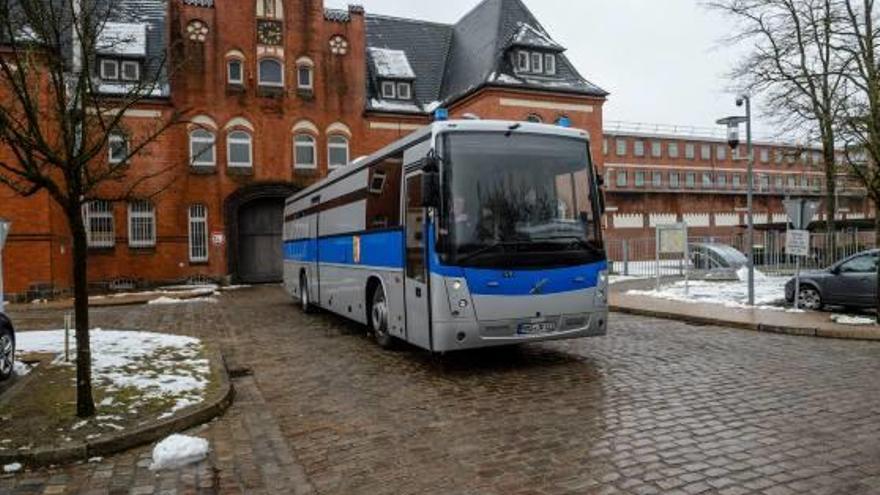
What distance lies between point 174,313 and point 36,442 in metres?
13.5

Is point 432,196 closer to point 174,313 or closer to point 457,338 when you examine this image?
point 457,338

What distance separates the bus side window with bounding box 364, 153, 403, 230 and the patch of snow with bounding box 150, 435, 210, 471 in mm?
5044

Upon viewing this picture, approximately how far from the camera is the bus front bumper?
8.85 m

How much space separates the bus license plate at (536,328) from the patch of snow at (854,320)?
7.44 meters

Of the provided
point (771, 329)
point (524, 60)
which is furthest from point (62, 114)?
point (524, 60)

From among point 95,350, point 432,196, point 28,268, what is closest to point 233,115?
point 28,268

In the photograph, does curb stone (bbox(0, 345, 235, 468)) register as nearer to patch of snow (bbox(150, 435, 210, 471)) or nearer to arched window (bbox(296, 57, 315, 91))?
patch of snow (bbox(150, 435, 210, 471))

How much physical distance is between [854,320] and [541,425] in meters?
9.94

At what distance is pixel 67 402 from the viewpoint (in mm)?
7352

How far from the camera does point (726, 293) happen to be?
65.9 ft

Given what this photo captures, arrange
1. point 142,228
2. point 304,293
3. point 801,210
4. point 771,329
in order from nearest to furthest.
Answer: point 771,329 → point 801,210 → point 304,293 → point 142,228

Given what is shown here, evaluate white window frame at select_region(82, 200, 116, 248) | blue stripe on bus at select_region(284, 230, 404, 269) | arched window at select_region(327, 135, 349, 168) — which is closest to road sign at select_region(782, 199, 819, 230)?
blue stripe on bus at select_region(284, 230, 404, 269)

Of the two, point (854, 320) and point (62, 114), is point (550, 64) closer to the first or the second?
point (854, 320)

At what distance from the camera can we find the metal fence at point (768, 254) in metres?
24.1
